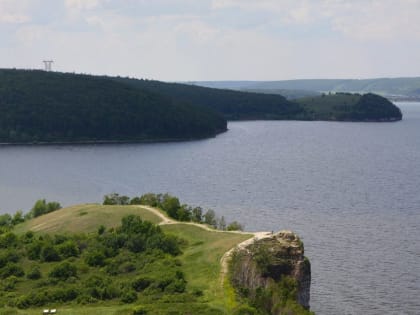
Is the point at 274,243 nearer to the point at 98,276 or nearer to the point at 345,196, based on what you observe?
the point at 98,276

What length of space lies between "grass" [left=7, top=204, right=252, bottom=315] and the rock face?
5.04ft

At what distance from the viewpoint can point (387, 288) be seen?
65188 millimetres

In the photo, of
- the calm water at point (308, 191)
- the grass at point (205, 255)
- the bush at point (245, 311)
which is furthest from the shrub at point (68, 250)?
the bush at point (245, 311)

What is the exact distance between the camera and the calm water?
6781cm

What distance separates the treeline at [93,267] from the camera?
4881 centimetres

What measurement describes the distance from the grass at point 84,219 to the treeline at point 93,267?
3478 mm

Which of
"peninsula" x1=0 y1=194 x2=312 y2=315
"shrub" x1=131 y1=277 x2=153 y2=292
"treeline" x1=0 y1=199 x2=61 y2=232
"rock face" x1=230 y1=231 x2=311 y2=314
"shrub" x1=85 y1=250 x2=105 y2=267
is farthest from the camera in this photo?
"treeline" x1=0 y1=199 x2=61 y2=232

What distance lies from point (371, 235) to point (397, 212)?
1518cm

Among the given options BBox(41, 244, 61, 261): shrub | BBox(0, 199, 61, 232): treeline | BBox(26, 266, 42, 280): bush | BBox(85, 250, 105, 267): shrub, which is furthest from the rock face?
BBox(0, 199, 61, 232): treeline

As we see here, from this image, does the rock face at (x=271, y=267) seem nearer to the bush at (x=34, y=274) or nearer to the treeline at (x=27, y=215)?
the bush at (x=34, y=274)

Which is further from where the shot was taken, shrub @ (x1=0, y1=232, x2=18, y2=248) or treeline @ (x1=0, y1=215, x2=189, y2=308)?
shrub @ (x1=0, y1=232, x2=18, y2=248)

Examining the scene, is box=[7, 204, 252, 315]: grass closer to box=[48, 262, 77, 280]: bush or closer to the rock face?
the rock face

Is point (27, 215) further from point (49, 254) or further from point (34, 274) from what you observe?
point (34, 274)

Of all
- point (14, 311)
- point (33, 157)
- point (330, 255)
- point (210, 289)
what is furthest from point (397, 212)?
point (33, 157)
